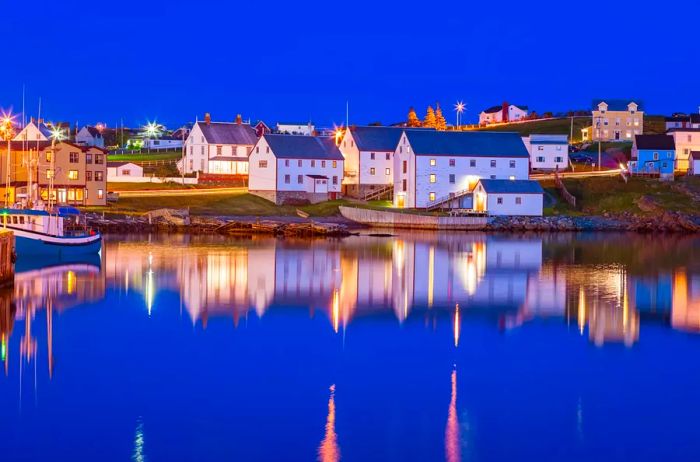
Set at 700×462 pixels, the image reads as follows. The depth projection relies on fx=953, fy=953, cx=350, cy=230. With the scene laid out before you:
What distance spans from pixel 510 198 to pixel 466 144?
28.3 ft

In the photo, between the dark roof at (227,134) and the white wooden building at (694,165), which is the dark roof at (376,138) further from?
the white wooden building at (694,165)

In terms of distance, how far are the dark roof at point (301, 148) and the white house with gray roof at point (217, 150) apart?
37.4 ft

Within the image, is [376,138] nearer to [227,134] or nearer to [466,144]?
[466,144]

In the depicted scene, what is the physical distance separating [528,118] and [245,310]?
462ft

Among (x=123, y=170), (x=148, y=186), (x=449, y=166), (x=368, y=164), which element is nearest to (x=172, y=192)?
(x=148, y=186)

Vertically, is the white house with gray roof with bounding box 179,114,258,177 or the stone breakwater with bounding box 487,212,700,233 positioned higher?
the white house with gray roof with bounding box 179,114,258,177

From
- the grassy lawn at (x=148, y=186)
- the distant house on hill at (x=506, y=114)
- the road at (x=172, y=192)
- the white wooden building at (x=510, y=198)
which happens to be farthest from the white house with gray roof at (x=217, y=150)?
the distant house on hill at (x=506, y=114)

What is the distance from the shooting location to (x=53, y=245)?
5047cm

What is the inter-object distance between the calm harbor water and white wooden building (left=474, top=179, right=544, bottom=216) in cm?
3647

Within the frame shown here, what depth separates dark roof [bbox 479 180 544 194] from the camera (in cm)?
8344

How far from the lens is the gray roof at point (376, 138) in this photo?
95.3 meters

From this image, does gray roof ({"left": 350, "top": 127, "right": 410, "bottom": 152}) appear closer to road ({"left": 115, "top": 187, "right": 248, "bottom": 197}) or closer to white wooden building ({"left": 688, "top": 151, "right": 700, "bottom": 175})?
road ({"left": 115, "top": 187, "right": 248, "bottom": 197})

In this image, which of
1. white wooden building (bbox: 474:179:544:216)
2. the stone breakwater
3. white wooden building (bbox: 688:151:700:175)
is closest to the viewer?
the stone breakwater

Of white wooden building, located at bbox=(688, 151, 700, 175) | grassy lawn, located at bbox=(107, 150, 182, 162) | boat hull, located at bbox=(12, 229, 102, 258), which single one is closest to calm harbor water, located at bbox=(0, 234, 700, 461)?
boat hull, located at bbox=(12, 229, 102, 258)
